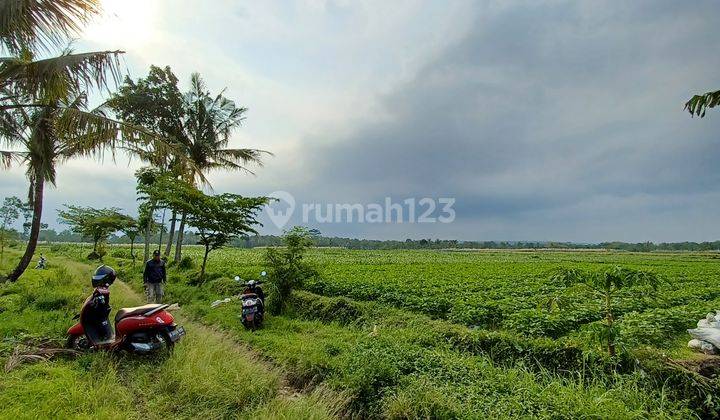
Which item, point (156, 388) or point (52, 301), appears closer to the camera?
point (156, 388)

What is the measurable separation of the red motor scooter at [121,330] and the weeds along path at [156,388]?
0.23m

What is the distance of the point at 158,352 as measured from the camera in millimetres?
5727

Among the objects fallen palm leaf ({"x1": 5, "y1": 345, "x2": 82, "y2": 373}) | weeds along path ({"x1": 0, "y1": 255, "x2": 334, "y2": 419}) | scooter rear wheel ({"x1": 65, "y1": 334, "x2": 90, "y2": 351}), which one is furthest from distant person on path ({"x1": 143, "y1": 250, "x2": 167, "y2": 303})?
fallen palm leaf ({"x1": 5, "y1": 345, "x2": 82, "y2": 373})

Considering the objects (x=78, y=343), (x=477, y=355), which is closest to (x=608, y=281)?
(x=477, y=355)

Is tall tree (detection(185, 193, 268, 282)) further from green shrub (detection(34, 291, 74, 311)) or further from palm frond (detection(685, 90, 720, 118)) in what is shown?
palm frond (detection(685, 90, 720, 118))

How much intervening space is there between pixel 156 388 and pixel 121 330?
5.09ft

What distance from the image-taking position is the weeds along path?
3941 mm

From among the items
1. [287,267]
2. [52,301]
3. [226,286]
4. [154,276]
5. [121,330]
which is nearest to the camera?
[121,330]

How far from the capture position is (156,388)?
474 cm

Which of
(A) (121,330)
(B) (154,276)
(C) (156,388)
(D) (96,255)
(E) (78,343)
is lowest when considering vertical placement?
(C) (156,388)

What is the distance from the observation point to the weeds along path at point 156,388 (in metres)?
3.94

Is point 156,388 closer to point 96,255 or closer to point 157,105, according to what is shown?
point 157,105

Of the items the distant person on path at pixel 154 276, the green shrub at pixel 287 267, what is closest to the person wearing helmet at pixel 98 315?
the green shrub at pixel 287 267

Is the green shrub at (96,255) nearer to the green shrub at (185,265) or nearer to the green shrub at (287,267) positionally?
the green shrub at (185,265)
